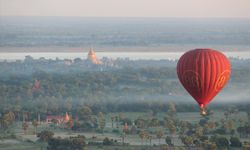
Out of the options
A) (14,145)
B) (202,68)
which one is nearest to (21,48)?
(14,145)

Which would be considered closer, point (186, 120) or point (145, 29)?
point (186, 120)

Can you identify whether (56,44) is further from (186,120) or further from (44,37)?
(186,120)

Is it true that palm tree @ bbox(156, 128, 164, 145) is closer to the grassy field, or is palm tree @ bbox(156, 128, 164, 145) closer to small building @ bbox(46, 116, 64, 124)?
the grassy field

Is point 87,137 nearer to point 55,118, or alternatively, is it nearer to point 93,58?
point 55,118

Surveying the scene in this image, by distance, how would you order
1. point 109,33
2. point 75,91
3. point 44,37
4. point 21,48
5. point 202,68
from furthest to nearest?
1. point 109,33
2. point 44,37
3. point 21,48
4. point 75,91
5. point 202,68

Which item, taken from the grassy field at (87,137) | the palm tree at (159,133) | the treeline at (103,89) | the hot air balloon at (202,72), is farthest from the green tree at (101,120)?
the hot air balloon at (202,72)

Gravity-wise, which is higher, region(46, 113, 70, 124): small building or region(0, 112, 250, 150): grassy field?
region(46, 113, 70, 124): small building

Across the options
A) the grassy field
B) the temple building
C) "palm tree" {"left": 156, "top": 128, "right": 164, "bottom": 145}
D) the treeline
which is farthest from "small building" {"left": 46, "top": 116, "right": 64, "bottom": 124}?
the temple building

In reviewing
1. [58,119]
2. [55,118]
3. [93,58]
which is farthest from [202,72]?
[93,58]
